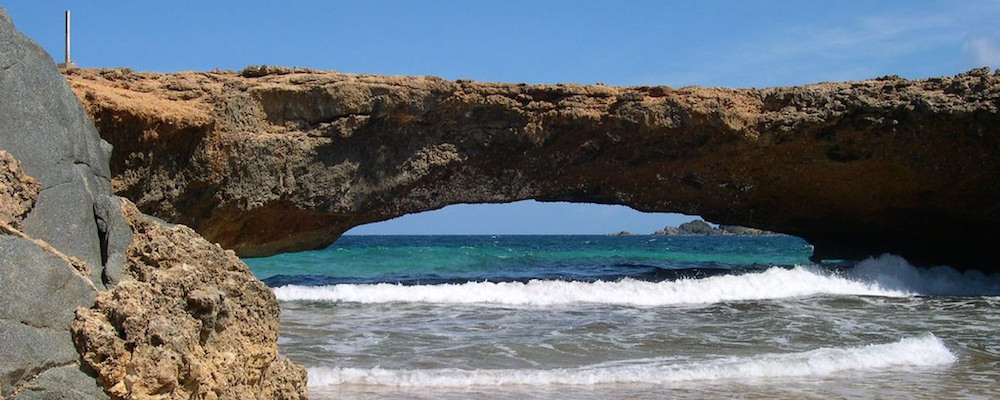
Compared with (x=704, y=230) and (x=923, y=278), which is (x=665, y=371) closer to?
(x=923, y=278)

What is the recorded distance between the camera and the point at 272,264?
2225cm

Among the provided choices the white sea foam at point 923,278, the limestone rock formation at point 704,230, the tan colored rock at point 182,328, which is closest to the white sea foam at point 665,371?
the tan colored rock at point 182,328

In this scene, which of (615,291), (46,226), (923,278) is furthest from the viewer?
(923,278)

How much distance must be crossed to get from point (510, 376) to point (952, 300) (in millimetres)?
7792

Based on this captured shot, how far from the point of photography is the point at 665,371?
6027 mm

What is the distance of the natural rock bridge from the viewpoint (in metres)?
9.29

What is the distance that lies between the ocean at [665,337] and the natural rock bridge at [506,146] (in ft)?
3.99

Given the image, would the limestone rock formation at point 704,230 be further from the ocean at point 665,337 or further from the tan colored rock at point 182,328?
the tan colored rock at point 182,328

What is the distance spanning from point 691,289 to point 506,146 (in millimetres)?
3214

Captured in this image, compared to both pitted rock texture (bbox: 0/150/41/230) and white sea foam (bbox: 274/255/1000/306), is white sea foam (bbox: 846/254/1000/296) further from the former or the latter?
pitted rock texture (bbox: 0/150/41/230)

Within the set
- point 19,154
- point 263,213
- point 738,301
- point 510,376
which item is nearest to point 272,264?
point 263,213

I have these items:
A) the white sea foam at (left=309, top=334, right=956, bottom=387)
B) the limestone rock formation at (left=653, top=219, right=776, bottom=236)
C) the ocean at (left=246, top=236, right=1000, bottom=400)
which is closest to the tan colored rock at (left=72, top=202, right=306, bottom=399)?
the ocean at (left=246, top=236, right=1000, bottom=400)

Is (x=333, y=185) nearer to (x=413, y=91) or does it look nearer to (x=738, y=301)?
(x=413, y=91)

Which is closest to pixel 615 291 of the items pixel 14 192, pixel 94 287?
pixel 94 287
